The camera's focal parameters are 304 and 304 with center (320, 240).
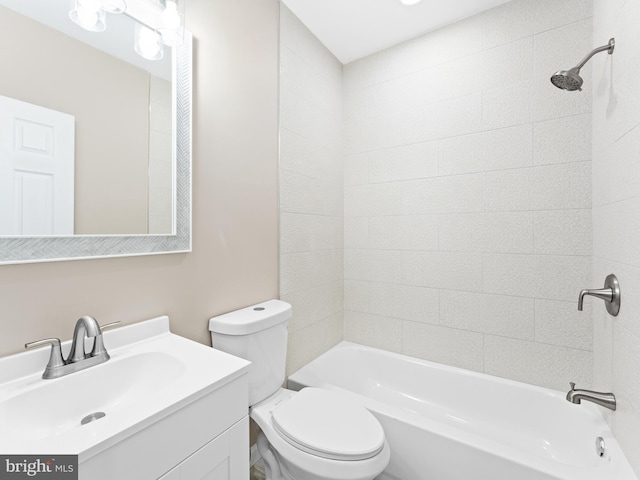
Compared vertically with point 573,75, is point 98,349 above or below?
below

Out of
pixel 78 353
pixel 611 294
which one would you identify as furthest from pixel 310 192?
pixel 611 294

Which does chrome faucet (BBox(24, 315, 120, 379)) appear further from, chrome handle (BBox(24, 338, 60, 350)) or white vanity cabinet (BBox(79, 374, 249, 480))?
white vanity cabinet (BBox(79, 374, 249, 480))

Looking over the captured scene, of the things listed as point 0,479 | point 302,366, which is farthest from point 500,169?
point 0,479

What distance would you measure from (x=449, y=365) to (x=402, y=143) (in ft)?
4.91

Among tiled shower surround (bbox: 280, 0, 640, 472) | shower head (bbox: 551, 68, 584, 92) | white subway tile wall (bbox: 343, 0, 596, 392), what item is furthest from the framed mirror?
shower head (bbox: 551, 68, 584, 92)

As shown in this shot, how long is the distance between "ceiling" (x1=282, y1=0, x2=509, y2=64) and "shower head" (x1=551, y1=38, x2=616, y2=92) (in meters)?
0.76

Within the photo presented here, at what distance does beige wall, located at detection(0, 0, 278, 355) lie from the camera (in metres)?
0.92

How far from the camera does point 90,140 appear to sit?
39.8 inches

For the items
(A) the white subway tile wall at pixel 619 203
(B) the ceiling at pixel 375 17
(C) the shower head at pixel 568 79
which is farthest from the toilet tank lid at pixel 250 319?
(B) the ceiling at pixel 375 17

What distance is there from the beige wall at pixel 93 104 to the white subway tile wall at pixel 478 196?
1.52 meters

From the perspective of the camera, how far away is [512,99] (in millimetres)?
1727

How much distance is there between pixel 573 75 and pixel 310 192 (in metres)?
1.40

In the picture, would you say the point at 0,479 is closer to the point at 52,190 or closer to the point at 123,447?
the point at 123,447

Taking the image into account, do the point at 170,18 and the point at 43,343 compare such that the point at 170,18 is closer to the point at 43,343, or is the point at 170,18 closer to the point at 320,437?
the point at 43,343
